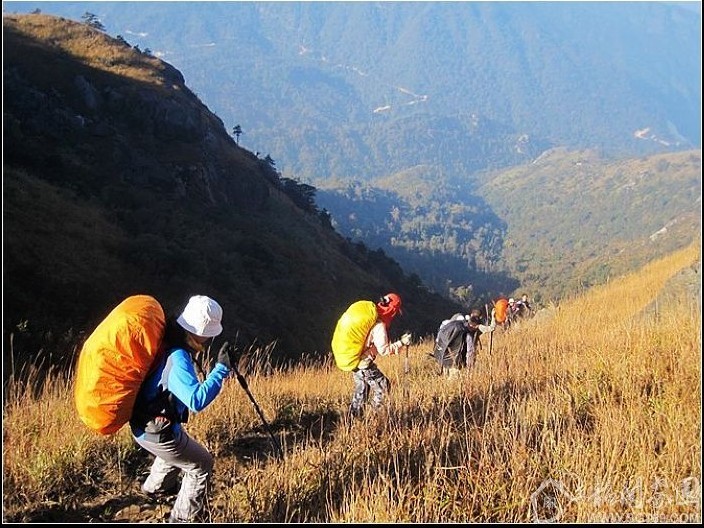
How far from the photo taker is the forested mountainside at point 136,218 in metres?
18.4

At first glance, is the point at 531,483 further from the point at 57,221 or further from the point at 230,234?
the point at 230,234

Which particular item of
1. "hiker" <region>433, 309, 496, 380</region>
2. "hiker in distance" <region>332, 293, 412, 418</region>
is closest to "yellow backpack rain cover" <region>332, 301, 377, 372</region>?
"hiker in distance" <region>332, 293, 412, 418</region>

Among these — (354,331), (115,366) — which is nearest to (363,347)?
(354,331)

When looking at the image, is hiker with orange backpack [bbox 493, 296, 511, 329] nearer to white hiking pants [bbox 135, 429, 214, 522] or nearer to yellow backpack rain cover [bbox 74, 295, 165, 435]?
white hiking pants [bbox 135, 429, 214, 522]

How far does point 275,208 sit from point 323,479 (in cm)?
4197

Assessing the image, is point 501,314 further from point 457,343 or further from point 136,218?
point 136,218

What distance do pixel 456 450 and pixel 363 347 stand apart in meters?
1.93

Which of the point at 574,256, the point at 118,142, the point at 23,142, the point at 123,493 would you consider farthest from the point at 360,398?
the point at 574,256

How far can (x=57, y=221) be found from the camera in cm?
2205

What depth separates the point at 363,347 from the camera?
5.43m

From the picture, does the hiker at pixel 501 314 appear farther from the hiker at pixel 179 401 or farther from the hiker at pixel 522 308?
the hiker at pixel 179 401

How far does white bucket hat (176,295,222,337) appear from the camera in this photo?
3.41 metres

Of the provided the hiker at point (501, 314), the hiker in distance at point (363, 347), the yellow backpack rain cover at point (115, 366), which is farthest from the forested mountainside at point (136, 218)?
the yellow backpack rain cover at point (115, 366)

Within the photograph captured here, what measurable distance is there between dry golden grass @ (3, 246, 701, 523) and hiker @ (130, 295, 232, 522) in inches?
9.3
